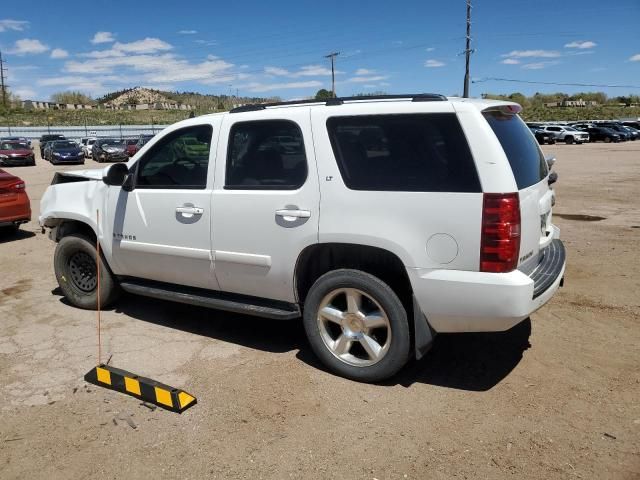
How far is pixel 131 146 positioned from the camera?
32.9m

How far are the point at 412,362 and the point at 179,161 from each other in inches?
101

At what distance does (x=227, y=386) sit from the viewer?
12.8 feet

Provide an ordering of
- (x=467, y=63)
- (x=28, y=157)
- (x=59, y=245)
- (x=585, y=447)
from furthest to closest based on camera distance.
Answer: (x=467, y=63)
(x=28, y=157)
(x=59, y=245)
(x=585, y=447)

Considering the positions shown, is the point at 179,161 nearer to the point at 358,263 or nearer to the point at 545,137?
the point at 358,263

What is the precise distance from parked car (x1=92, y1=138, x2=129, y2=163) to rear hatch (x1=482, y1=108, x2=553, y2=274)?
30763 mm

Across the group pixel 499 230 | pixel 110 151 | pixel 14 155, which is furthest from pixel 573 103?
pixel 499 230

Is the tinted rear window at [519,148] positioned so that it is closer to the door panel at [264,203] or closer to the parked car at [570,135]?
the door panel at [264,203]

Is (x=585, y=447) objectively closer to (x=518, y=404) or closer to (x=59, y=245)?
(x=518, y=404)

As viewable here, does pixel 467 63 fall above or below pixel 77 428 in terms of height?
above

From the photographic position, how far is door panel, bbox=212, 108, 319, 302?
3.90 m

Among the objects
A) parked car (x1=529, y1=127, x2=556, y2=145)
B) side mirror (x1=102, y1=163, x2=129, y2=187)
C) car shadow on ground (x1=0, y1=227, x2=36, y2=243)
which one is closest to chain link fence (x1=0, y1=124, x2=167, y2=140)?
parked car (x1=529, y1=127, x2=556, y2=145)

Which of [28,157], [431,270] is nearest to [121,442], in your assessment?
[431,270]

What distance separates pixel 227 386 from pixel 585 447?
2.33 m

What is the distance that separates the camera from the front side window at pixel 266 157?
3.99m
